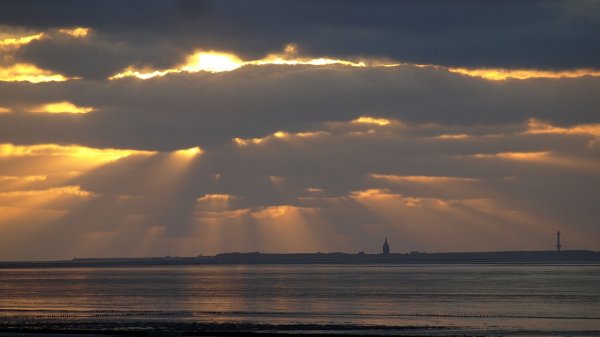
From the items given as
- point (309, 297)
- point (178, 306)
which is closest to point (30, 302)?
point (178, 306)

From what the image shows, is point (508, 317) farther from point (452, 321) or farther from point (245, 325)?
point (245, 325)

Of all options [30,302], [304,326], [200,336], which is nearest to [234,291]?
[30,302]

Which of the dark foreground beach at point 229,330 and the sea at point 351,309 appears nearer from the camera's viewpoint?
the dark foreground beach at point 229,330

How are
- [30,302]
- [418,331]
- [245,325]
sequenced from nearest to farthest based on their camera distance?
[418,331]
[245,325]
[30,302]

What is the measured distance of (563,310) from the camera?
90312mm

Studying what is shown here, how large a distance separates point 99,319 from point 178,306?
19.0m

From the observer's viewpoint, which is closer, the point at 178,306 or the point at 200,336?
the point at 200,336

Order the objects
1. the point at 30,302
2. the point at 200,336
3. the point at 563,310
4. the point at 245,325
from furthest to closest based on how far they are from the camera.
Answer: the point at 30,302 < the point at 563,310 < the point at 245,325 < the point at 200,336

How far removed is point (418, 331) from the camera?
69562mm

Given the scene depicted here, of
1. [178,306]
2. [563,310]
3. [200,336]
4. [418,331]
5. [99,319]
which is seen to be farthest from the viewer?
[178,306]

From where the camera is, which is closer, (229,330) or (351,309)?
(229,330)

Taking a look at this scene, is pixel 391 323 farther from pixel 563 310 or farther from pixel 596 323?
pixel 563 310

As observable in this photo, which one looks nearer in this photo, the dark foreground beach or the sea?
the dark foreground beach

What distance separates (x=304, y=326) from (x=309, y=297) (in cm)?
4062
